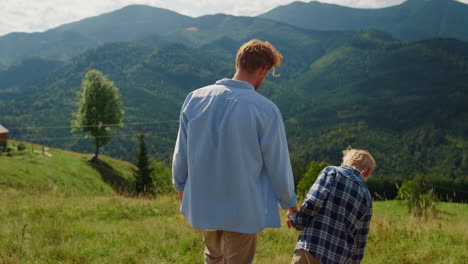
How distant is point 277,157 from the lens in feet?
8.82

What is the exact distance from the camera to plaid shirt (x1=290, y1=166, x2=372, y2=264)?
309 centimetres

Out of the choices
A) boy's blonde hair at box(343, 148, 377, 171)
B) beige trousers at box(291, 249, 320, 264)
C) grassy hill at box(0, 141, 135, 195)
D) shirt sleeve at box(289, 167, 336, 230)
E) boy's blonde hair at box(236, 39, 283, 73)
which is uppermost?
boy's blonde hair at box(236, 39, 283, 73)

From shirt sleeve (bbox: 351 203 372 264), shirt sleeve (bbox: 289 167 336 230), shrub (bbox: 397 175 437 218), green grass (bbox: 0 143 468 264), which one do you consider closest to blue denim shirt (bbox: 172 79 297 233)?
shirt sleeve (bbox: 289 167 336 230)

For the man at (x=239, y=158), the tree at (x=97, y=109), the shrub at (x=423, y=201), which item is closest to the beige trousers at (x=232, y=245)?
the man at (x=239, y=158)

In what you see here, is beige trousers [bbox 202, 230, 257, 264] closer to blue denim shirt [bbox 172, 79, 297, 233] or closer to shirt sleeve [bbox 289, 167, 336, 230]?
blue denim shirt [bbox 172, 79, 297, 233]

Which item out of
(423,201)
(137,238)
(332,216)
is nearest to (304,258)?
(332,216)

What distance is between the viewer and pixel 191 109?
9.29ft

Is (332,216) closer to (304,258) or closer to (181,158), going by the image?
(304,258)

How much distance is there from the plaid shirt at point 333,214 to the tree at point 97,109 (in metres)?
44.4

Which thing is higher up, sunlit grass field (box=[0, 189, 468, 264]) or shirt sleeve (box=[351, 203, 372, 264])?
shirt sleeve (box=[351, 203, 372, 264])

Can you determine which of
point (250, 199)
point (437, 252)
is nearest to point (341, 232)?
point (250, 199)

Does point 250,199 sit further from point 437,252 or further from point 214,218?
point 437,252

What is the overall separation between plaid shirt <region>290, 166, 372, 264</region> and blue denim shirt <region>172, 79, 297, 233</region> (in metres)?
0.41

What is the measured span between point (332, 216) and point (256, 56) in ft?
4.89
